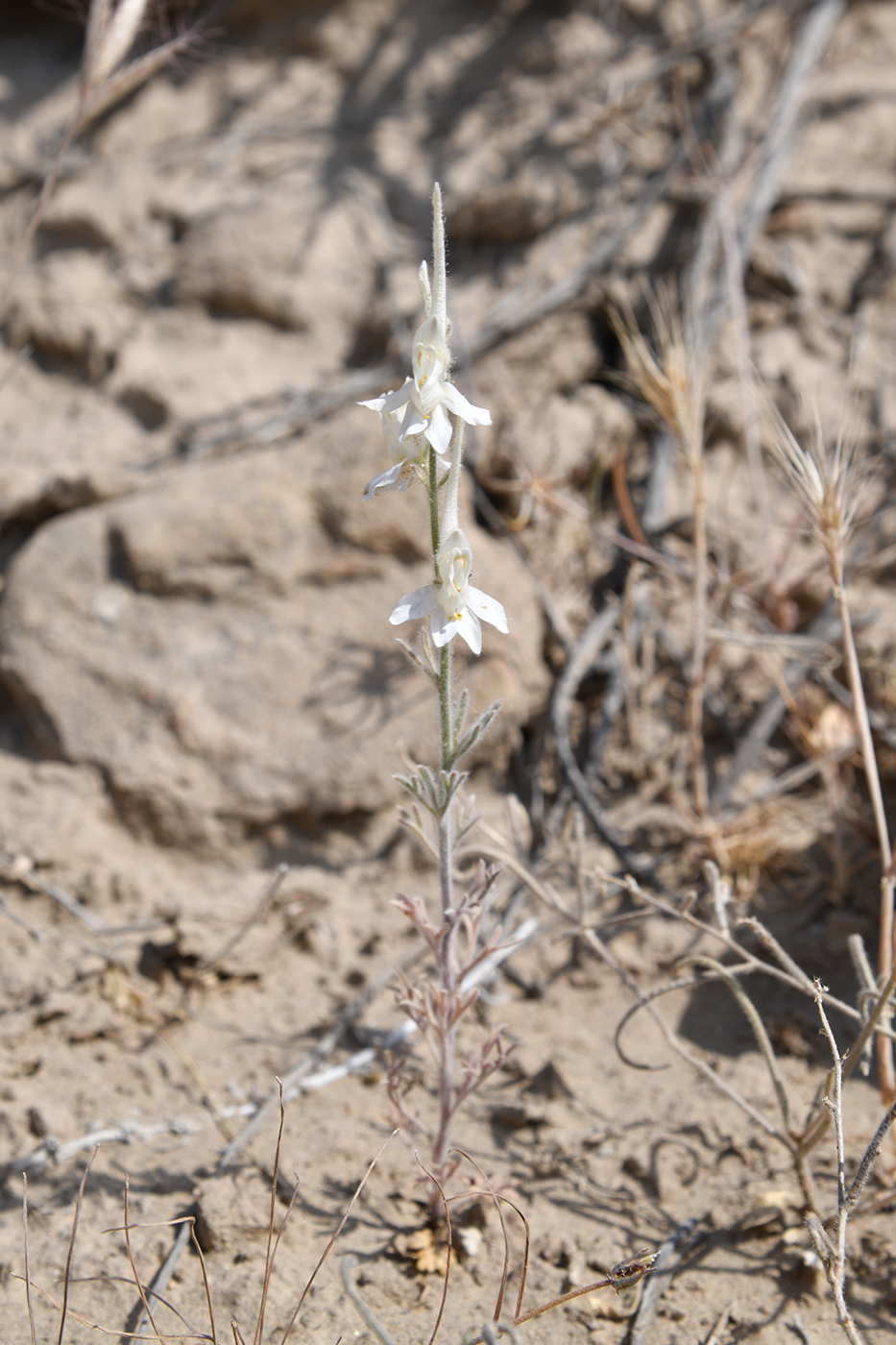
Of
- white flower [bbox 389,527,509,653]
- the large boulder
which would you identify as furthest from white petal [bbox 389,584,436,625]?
the large boulder

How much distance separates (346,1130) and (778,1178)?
915 mm

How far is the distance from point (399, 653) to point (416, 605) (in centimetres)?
134

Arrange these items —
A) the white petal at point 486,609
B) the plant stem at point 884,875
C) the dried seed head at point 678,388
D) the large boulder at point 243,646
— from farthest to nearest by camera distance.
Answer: the large boulder at point 243,646 → the dried seed head at point 678,388 → the plant stem at point 884,875 → the white petal at point 486,609

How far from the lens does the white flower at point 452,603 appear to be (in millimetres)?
1350

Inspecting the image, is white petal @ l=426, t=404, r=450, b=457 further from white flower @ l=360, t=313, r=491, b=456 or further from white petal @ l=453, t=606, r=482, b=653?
white petal @ l=453, t=606, r=482, b=653

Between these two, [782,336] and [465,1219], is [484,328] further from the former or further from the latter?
[465,1219]

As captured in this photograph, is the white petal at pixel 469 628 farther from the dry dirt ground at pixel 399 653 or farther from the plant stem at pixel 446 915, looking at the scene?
the dry dirt ground at pixel 399 653

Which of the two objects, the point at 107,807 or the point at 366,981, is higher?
the point at 107,807

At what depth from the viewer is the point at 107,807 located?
8.54ft

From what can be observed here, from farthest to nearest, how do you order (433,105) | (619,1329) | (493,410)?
(433,105) → (493,410) → (619,1329)

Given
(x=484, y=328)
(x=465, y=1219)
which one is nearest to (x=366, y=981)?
(x=465, y=1219)

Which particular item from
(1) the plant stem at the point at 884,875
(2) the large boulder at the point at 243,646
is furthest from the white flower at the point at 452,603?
(2) the large boulder at the point at 243,646

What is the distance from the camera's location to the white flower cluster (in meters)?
1.30

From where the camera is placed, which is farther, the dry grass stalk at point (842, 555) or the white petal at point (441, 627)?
the dry grass stalk at point (842, 555)
